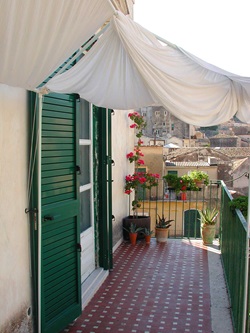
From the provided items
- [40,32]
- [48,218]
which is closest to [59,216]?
[48,218]

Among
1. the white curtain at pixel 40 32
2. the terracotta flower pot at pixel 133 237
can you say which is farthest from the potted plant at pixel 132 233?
the white curtain at pixel 40 32

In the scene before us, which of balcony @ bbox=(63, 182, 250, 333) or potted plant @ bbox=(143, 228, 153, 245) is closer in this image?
balcony @ bbox=(63, 182, 250, 333)

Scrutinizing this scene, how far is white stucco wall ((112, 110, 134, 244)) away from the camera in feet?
20.6

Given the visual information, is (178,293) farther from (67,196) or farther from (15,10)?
(15,10)

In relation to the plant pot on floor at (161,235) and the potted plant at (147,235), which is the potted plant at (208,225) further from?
the potted plant at (147,235)

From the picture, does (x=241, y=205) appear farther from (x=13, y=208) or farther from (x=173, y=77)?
(x=13, y=208)

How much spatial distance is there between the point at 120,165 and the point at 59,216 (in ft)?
10.7

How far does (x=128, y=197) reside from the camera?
721 centimetres

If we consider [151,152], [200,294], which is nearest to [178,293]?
[200,294]

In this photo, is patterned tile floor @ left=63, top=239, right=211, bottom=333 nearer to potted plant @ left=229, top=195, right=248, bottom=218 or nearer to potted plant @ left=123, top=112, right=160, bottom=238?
potted plant @ left=123, top=112, right=160, bottom=238

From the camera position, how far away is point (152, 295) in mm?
4621

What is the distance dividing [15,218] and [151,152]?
57.9 feet

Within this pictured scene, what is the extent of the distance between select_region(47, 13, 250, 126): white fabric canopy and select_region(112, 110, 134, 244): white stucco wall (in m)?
3.35

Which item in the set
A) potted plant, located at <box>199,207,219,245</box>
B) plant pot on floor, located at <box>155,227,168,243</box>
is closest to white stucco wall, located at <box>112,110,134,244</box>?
plant pot on floor, located at <box>155,227,168,243</box>
